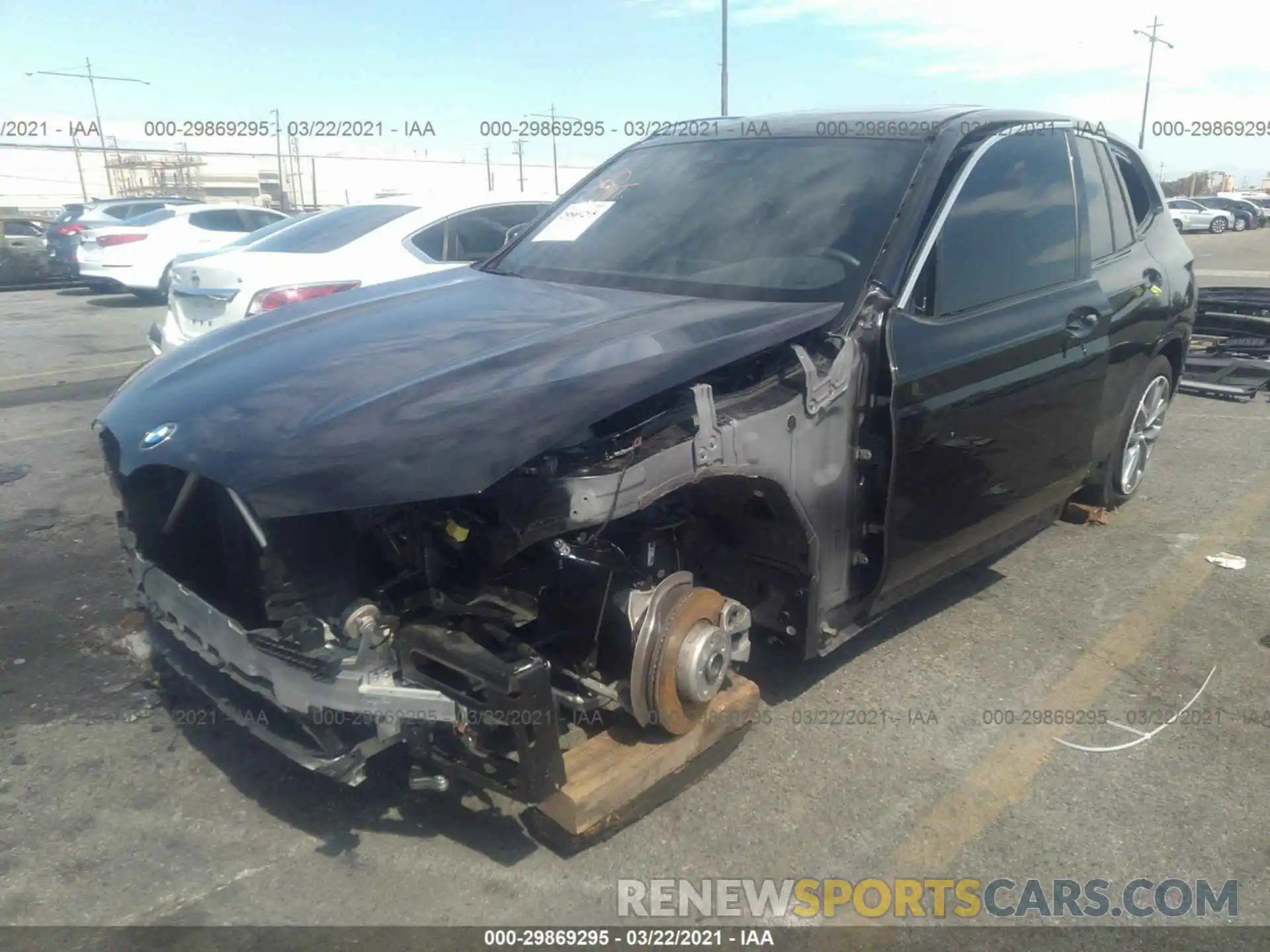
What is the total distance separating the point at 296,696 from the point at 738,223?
2.14 metres

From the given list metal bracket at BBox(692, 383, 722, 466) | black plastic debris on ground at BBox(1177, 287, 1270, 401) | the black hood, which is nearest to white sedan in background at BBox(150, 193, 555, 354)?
the black hood

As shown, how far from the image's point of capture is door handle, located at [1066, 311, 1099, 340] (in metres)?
3.77

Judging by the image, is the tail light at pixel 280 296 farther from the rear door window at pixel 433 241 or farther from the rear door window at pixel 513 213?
the rear door window at pixel 513 213

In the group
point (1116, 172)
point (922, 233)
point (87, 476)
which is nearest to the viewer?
point (922, 233)

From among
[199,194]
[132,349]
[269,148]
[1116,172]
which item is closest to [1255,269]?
[1116,172]

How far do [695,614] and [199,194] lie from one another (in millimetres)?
51460

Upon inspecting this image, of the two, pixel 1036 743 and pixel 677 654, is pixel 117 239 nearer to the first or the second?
pixel 677 654

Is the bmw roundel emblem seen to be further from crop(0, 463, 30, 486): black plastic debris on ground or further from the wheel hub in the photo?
crop(0, 463, 30, 486): black plastic debris on ground

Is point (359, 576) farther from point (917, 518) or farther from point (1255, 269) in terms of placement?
point (1255, 269)

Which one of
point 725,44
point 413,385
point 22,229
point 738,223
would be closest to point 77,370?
point 738,223

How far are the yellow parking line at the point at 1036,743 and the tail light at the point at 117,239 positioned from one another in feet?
48.2

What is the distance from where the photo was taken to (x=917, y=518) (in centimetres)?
322

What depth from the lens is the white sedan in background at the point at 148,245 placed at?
578 inches

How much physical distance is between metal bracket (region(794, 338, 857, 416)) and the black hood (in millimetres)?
99
